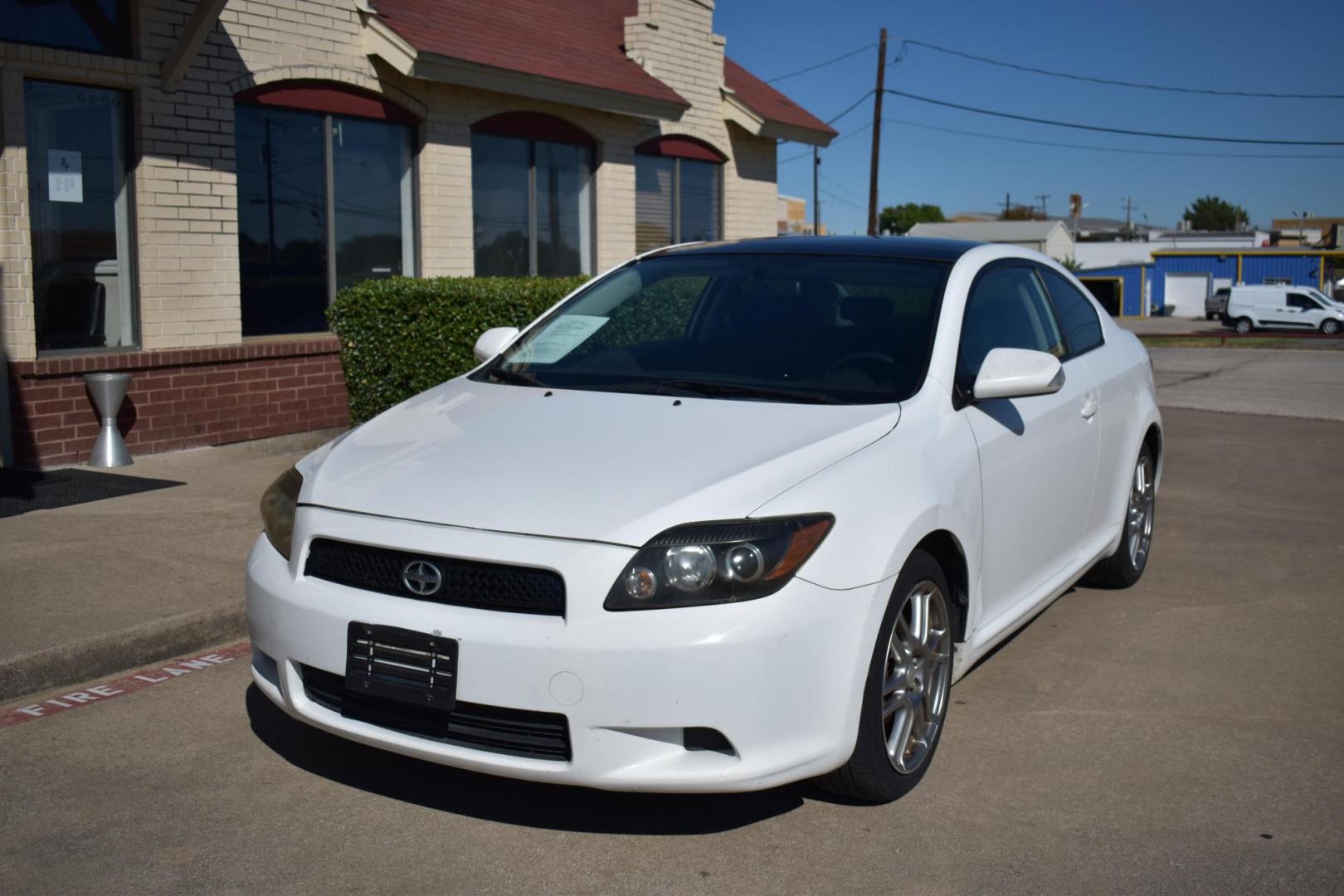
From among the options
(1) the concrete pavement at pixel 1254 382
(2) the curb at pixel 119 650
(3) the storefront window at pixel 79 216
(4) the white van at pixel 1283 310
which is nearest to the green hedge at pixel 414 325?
(3) the storefront window at pixel 79 216

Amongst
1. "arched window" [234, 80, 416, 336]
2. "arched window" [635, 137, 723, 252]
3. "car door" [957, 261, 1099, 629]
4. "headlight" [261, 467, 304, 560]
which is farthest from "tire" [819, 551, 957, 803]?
"arched window" [635, 137, 723, 252]

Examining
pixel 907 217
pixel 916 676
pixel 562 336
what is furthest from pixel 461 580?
pixel 907 217

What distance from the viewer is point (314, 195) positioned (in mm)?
11727

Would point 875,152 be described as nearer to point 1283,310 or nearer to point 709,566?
point 1283,310

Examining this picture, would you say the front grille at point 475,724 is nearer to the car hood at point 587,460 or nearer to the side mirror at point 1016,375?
the car hood at point 587,460

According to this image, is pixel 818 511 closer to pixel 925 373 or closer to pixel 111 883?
pixel 925 373

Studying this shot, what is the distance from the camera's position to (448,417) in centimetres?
457

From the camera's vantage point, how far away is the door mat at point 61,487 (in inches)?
316

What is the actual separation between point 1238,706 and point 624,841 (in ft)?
8.12

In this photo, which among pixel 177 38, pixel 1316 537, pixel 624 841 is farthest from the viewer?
pixel 177 38

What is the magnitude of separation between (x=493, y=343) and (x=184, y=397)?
18.4 ft

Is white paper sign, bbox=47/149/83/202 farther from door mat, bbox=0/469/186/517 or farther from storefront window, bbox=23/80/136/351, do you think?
door mat, bbox=0/469/186/517

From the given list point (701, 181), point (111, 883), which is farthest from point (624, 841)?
point (701, 181)

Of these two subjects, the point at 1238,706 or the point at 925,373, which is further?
the point at 1238,706
